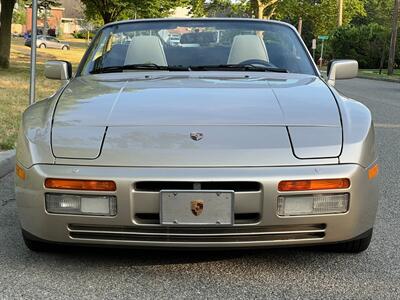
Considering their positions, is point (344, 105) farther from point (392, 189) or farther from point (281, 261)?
point (392, 189)

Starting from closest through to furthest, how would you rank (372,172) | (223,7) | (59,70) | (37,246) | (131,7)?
(372,172) → (37,246) → (59,70) → (131,7) → (223,7)

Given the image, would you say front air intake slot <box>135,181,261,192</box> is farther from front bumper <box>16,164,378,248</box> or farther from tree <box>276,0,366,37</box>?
tree <box>276,0,366,37</box>

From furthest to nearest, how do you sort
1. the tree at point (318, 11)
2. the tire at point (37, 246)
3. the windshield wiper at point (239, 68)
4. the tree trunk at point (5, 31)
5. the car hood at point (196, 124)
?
the tree at point (318, 11) → the tree trunk at point (5, 31) → the windshield wiper at point (239, 68) → the tire at point (37, 246) → the car hood at point (196, 124)

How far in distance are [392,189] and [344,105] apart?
2.26m

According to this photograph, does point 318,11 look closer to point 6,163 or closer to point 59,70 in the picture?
point 6,163

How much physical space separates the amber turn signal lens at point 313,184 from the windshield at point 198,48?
158 centimetres

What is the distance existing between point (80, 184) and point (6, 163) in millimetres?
3168

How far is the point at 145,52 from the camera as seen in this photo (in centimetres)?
441

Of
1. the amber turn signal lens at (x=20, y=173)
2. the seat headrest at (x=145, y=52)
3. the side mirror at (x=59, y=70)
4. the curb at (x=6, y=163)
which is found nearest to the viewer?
the amber turn signal lens at (x=20, y=173)

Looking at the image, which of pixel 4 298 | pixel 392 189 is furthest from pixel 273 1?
pixel 4 298

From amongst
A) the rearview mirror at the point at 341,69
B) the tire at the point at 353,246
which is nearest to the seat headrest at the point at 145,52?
the rearview mirror at the point at 341,69

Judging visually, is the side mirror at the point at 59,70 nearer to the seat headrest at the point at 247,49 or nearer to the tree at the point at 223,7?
the seat headrest at the point at 247,49

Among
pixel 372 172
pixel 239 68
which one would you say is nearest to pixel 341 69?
pixel 239 68

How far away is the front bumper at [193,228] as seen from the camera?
111 inches
